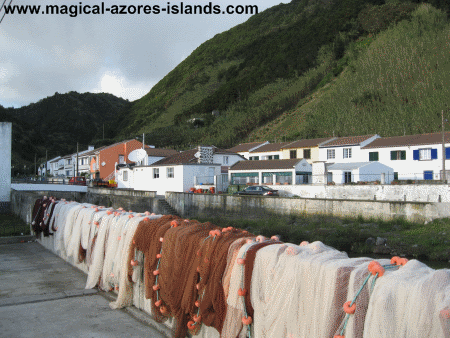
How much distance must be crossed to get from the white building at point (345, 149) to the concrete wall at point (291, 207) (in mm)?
20102

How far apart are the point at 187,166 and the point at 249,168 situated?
7.32 metres

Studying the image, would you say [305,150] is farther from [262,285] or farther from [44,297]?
[262,285]

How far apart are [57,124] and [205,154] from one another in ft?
424

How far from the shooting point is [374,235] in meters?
21.7

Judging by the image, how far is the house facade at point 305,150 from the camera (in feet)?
167

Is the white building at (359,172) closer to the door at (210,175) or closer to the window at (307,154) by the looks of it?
the window at (307,154)

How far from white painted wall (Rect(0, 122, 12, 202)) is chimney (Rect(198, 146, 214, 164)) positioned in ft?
64.2

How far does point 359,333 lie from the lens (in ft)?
9.96

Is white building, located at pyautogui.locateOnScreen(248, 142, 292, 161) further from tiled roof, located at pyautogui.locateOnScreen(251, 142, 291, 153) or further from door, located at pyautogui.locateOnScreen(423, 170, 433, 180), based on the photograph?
door, located at pyautogui.locateOnScreen(423, 170, 433, 180)

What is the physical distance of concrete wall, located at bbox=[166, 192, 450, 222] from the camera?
880 inches

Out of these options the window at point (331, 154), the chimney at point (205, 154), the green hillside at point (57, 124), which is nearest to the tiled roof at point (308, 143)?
the window at point (331, 154)

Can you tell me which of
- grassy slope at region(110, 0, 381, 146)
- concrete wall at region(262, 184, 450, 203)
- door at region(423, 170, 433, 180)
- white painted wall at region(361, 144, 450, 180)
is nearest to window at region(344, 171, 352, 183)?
white painted wall at region(361, 144, 450, 180)

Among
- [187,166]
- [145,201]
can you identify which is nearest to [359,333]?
[145,201]

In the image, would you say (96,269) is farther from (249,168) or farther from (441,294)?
(249,168)
